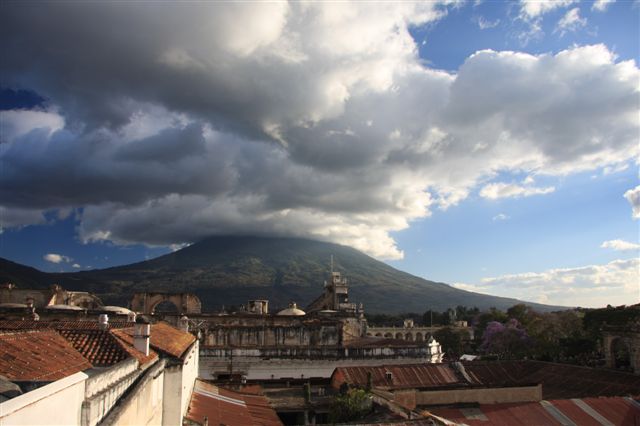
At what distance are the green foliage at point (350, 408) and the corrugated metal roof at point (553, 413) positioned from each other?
3171mm

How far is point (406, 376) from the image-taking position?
88.2ft

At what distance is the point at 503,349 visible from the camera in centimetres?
5181

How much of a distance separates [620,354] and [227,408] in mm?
31077

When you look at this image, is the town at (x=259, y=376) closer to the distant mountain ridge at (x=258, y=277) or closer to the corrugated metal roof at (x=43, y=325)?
the corrugated metal roof at (x=43, y=325)

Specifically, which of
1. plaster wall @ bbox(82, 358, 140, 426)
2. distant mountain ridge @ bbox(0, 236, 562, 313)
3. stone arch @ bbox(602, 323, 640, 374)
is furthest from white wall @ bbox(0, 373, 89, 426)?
distant mountain ridge @ bbox(0, 236, 562, 313)

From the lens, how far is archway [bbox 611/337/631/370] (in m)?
35.1

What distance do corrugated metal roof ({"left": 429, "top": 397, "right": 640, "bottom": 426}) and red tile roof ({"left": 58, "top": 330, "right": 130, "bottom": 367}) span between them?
545 inches

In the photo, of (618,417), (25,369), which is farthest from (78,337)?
(618,417)

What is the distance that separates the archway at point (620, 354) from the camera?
3505 centimetres

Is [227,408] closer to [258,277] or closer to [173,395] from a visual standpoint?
[173,395]

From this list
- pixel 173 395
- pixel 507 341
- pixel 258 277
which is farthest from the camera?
pixel 258 277

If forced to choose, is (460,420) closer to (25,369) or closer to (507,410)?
(507,410)

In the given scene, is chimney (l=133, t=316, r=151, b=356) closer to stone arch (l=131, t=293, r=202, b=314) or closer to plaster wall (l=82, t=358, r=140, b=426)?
plaster wall (l=82, t=358, r=140, b=426)

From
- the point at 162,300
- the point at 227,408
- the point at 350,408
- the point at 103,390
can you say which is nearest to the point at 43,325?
the point at 227,408
